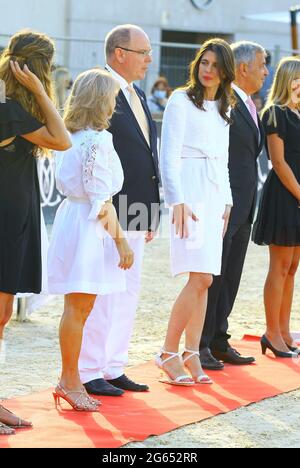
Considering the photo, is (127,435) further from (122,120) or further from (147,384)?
(122,120)

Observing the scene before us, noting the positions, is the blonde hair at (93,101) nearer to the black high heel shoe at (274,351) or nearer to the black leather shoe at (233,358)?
the black leather shoe at (233,358)

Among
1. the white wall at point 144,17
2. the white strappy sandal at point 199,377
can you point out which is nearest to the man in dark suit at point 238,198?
the white strappy sandal at point 199,377

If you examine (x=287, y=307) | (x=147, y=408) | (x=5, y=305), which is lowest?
(x=147, y=408)

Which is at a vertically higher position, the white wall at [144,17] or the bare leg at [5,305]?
the white wall at [144,17]

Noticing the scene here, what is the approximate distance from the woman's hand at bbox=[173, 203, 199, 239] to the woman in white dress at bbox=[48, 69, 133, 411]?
676 millimetres

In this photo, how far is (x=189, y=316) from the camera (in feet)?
20.7

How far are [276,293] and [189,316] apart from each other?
1098 millimetres

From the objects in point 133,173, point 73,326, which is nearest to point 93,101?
point 133,173

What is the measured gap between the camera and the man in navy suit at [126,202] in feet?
19.4

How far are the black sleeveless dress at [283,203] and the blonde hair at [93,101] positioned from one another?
5.94 feet

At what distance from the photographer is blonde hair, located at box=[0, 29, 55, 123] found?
496 centimetres

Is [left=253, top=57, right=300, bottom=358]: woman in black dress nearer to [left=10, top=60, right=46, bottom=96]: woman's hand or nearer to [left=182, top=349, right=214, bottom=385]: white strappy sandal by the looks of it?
[left=182, top=349, right=214, bottom=385]: white strappy sandal

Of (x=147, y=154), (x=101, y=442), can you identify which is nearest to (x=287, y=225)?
(x=147, y=154)

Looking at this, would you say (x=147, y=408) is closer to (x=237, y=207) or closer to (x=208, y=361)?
(x=208, y=361)
